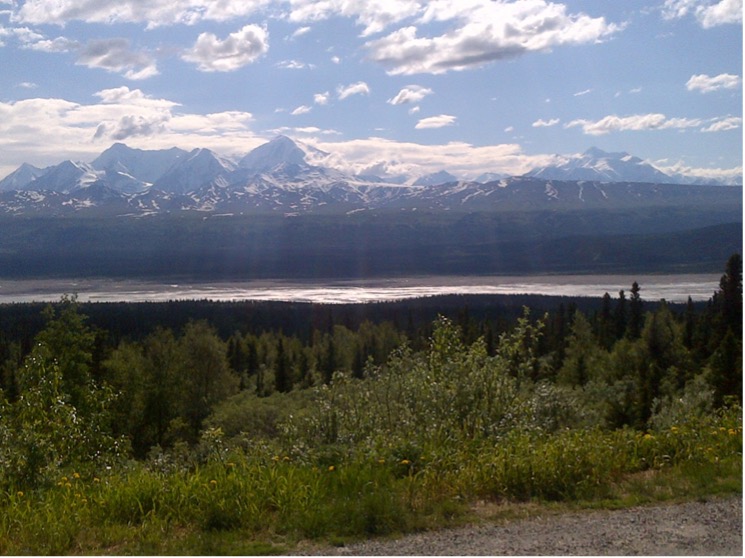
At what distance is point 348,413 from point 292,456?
2.61 meters

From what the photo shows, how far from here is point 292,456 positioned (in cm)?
895

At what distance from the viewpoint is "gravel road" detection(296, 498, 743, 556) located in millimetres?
6121

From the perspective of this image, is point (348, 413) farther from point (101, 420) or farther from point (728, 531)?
point (101, 420)

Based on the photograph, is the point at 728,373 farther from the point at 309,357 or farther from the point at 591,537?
the point at 309,357

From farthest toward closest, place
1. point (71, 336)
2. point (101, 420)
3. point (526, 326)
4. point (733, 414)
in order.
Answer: point (71, 336) → point (101, 420) → point (526, 326) → point (733, 414)

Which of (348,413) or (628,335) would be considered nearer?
(348,413)

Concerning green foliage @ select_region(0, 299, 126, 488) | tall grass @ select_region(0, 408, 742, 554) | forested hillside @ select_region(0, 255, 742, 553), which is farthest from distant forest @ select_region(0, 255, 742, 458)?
tall grass @ select_region(0, 408, 742, 554)

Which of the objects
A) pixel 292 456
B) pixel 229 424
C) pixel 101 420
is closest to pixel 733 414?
pixel 292 456

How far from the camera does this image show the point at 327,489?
753 centimetres

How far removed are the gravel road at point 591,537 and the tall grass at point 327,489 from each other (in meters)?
0.36

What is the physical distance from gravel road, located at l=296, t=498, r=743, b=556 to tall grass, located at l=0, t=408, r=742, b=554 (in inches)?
14.1

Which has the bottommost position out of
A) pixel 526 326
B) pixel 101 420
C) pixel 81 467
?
pixel 101 420

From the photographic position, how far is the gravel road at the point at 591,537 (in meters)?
6.12

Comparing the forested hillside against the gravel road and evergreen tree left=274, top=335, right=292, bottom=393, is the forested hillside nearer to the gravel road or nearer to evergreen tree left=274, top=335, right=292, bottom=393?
the gravel road
